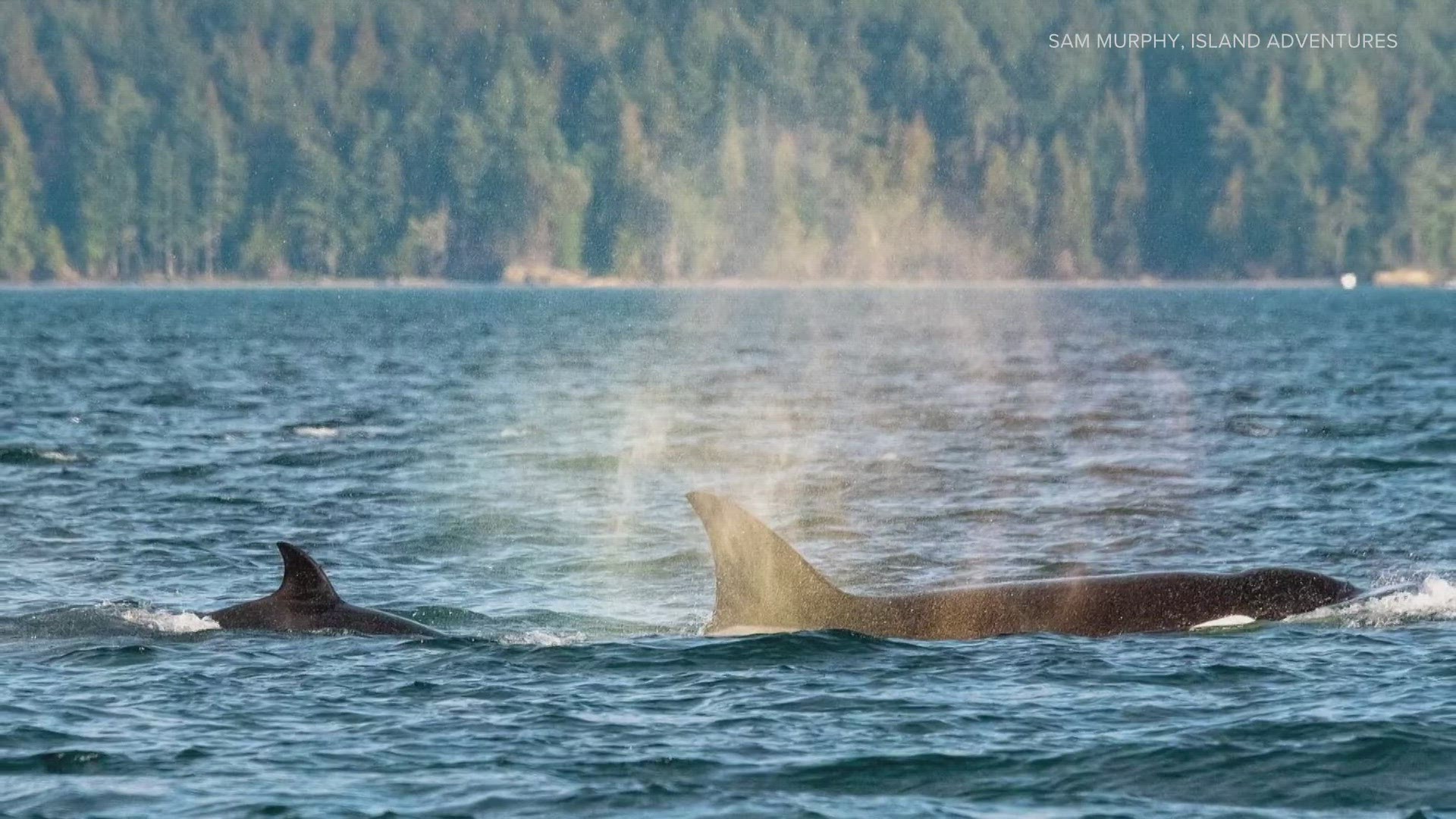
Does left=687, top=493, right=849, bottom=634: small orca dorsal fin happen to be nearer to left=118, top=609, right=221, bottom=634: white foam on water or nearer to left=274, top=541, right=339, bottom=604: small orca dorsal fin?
left=274, top=541, right=339, bottom=604: small orca dorsal fin

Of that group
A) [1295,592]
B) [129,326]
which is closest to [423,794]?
[1295,592]

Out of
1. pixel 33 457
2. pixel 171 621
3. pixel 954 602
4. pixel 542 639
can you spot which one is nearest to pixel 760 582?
pixel 954 602

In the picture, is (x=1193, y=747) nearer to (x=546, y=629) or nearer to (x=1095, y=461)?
(x=546, y=629)

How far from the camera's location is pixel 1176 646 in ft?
57.8

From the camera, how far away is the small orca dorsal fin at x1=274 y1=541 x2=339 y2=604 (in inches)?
727

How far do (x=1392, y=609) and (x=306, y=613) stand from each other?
9.18m

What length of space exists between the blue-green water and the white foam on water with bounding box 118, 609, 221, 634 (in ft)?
0.23

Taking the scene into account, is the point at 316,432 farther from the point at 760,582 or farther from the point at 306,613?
the point at 760,582

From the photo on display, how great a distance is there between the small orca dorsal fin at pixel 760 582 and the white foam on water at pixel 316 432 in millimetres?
24303

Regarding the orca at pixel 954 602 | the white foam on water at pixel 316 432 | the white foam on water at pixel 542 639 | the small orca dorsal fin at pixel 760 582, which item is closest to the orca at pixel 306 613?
the white foam on water at pixel 542 639

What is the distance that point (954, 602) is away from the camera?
18484 millimetres

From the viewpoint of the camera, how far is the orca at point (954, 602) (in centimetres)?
1795

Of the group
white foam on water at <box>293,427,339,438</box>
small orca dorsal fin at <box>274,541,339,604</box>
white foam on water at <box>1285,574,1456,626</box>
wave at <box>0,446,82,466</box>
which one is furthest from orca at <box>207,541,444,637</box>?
white foam on water at <box>293,427,339,438</box>

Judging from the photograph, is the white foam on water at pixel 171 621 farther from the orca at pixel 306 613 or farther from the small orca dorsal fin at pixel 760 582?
the small orca dorsal fin at pixel 760 582
